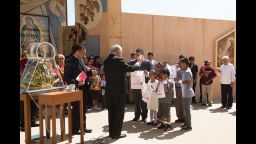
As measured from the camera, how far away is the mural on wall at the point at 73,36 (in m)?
13.7

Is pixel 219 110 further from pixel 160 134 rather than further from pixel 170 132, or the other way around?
pixel 160 134

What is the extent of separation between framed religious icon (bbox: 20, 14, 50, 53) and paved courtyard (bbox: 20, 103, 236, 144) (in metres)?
5.59

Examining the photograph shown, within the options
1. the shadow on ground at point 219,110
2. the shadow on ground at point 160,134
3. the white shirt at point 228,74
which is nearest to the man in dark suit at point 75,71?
the shadow on ground at point 160,134

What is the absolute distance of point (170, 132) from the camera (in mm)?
7590

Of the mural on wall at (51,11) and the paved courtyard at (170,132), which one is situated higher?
the mural on wall at (51,11)

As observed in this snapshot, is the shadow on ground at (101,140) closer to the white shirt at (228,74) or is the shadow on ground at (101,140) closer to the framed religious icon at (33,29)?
the white shirt at (228,74)

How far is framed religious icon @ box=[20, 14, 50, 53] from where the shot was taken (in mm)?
13722

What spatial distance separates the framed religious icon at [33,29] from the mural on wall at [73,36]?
74cm

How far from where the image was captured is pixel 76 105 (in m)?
6.98

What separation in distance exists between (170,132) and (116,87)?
173 cm

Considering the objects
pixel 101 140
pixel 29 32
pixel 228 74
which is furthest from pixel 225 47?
pixel 101 140

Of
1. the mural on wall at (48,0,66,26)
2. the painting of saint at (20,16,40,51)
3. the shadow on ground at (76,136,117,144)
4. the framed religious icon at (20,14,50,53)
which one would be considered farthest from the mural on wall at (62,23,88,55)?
the shadow on ground at (76,136,117,144)
